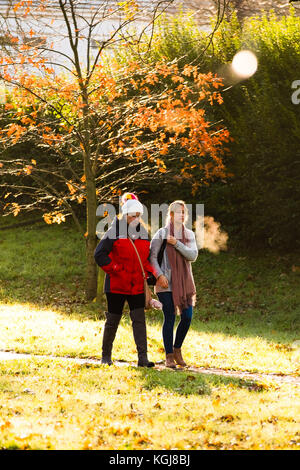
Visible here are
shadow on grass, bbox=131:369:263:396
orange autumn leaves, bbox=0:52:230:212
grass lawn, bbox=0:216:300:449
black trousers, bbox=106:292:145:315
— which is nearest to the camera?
grass lawn, bbox=0:216:300:449

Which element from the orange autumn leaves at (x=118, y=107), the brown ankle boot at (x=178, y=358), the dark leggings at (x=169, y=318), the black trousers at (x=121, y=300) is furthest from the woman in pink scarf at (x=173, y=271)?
the orange autumn leaves at (x=118, y=107)

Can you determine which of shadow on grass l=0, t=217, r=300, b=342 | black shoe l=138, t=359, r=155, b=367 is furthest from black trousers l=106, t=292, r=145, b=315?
shadow on grass l=0, t=217, r=300, b=342

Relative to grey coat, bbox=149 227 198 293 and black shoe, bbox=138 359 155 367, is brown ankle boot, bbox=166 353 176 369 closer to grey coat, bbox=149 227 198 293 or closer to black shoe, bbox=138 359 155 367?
black shoe, bbox=138 359 155 367

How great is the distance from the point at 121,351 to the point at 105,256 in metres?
2.39

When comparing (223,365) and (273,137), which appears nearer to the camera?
(223,365)

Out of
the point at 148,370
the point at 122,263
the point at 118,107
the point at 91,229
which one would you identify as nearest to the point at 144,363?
the point at 148,370

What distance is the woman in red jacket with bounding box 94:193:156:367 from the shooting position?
728cm

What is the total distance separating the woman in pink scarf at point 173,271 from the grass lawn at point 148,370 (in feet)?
1.92

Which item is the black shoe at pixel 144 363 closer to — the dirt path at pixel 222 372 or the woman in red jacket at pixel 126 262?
the dirt path at pixel 222 372

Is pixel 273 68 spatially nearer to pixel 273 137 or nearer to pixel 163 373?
pixel 273 137

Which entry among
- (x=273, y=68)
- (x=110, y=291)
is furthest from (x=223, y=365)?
(x=273, y=68)

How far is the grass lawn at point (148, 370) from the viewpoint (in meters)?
5.01

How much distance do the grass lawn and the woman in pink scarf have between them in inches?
23.0
